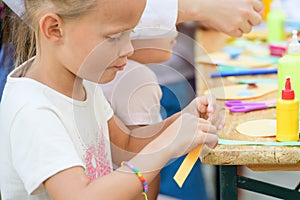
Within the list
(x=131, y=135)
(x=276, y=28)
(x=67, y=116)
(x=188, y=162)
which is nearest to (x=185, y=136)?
(x=188, y=162)

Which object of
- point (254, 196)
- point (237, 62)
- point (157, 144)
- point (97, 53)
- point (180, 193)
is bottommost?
point (180, 193)

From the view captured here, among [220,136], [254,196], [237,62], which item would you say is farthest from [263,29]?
[220,136]

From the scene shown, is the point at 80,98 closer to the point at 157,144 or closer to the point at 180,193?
the point at 157,144

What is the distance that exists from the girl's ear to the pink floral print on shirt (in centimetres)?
26

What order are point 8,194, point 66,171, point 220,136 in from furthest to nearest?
point 220,136, point 8,194, point 66,171

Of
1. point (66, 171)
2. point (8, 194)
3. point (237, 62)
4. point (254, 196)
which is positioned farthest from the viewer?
point (237, 62)

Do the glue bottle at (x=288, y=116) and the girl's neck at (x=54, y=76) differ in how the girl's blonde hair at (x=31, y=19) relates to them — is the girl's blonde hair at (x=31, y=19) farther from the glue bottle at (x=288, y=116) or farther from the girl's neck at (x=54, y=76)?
the glue bottle at (x=288, y=116)

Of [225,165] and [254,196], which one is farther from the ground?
[225,165]

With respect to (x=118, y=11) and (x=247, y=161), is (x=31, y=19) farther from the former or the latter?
(x=247, y=161)

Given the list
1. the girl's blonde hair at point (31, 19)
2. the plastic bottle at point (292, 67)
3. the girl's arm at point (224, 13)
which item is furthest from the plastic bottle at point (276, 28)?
the girl's blonde hair at point (31, 19)

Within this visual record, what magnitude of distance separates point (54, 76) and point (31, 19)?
0.13 m

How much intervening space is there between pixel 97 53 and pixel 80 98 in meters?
0.18

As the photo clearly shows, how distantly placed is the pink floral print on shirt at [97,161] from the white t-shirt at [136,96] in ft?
0.45

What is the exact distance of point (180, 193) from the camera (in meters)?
2.69
